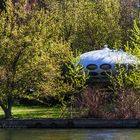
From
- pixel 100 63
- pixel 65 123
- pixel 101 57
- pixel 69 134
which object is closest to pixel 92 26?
pixel 101 57

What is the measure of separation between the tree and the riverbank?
3.33m

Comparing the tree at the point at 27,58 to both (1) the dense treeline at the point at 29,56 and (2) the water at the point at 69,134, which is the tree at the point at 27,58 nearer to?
(1) the dense treeline at the point at 29,56

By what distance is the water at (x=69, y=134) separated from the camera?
31.9 meters

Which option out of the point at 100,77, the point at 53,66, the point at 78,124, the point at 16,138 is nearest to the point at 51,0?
the point at 100,77

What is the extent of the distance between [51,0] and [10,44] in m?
24.3

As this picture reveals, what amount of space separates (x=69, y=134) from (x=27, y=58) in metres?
10.0

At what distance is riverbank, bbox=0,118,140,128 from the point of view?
128ft

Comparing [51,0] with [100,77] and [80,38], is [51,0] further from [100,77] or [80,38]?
[100,77]

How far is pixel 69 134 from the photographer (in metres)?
34.2

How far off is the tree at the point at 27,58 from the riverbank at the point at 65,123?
333 centimetres

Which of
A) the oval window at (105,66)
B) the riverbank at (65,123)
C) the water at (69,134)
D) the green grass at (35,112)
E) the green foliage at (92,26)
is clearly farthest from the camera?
the green foliage at (92,26)

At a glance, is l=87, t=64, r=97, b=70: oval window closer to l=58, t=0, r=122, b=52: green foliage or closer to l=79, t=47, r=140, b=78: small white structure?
l=79, t=47, r=140, b=78: small white structure

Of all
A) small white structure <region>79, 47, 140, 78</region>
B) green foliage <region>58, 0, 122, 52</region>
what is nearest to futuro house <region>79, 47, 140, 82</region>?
small white structure <region>79, 47, 140, 78</region>

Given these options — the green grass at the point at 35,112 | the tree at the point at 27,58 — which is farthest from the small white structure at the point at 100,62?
the tree at the point at 27,58
